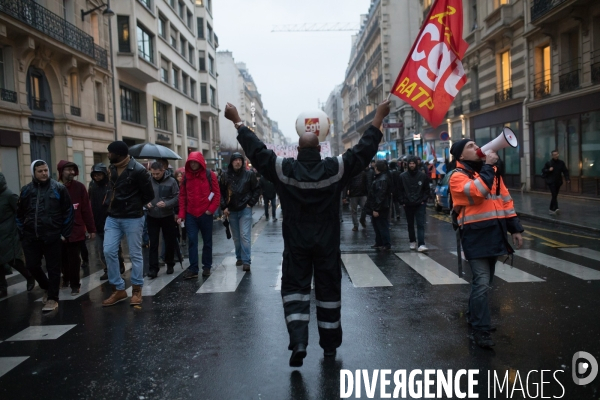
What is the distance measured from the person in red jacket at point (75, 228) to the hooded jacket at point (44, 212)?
23.8 inches

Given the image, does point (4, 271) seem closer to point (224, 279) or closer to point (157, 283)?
point (157, 283)

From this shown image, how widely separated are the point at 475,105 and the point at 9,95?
23417 millimetres

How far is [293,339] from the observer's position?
401 centimetres

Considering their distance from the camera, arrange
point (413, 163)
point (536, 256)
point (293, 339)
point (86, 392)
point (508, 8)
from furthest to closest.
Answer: point (508, 8) < point (413, 163) < point (536, 256) < point (293, 339) < point (86, 392)

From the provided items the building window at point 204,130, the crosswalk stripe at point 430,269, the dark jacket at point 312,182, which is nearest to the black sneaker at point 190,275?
the crosswalk stripe at point 430,269

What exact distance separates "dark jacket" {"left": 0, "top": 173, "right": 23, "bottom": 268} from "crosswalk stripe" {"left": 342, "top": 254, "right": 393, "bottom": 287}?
4840 mm

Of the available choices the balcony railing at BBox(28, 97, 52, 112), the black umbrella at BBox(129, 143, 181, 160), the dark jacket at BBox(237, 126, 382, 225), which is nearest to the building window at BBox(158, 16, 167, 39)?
the balcony railing at BBox(28, 97, 52, 112)

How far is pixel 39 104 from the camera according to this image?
1909 centimetres

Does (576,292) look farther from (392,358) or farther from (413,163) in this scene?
(413,163)

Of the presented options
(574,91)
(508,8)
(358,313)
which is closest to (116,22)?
(508,8)

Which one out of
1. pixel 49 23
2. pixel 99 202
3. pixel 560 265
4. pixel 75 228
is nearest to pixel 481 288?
pixel 560 265

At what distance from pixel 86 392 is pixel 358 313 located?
9.38 ft

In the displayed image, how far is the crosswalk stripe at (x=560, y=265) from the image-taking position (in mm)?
6982

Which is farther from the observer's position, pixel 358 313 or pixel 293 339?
pixel 358 313
